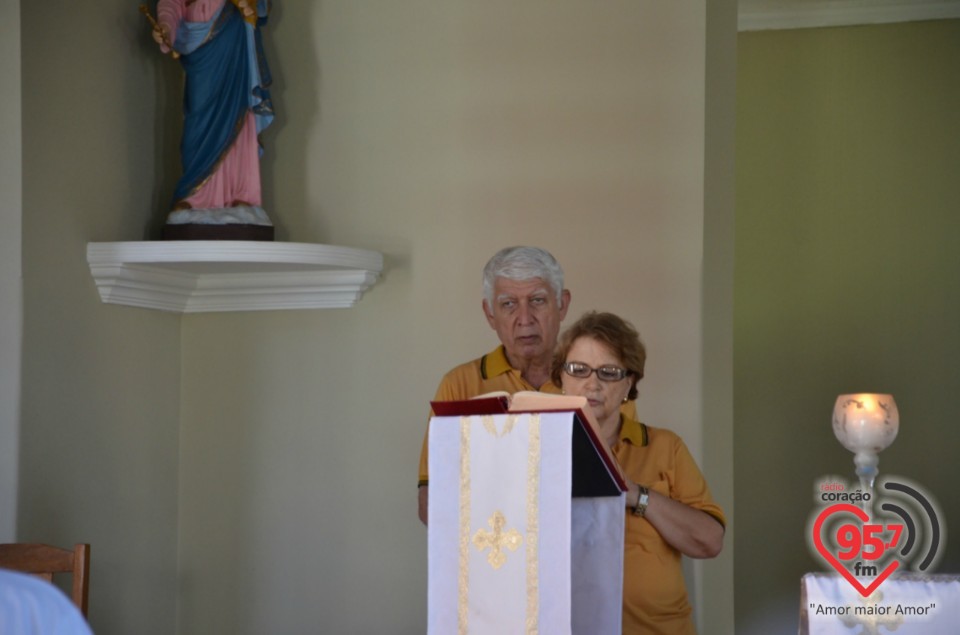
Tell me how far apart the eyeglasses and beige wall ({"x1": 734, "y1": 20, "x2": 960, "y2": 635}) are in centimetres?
380

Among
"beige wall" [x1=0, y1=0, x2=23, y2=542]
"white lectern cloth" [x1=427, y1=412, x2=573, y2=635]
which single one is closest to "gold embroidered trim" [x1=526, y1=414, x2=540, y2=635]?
"white lectern cloth" [x1=427, y1=412, x2=573, y2=635]

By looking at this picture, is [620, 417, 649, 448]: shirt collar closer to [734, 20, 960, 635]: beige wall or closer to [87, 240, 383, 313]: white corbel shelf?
[87, 240, 383, 313]: white corbel shelf

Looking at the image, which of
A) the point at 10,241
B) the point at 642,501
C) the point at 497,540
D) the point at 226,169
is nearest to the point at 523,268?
the point at 642,501

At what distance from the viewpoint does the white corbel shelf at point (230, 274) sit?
4090mm

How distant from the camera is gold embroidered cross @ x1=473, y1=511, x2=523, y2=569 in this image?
2.62 m

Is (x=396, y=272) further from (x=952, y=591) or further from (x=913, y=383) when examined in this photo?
(x=913, y=383)

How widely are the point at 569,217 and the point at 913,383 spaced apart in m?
2.86

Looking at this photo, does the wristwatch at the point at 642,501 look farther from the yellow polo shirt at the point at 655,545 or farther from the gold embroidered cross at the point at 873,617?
the gold embroidered cross at the point at 873,617

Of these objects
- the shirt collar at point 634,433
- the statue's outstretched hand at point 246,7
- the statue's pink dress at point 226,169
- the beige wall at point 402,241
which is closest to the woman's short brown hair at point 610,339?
the shirt collar at point 634,433

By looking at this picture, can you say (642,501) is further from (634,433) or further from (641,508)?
(634,433)

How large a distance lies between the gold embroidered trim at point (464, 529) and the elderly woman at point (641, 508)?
48cm

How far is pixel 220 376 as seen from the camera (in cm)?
462

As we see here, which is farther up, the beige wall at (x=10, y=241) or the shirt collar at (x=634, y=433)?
the beige wall at (x=10, y=241)

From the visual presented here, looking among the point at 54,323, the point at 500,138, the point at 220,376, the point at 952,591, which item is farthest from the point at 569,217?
the point at 952,591
